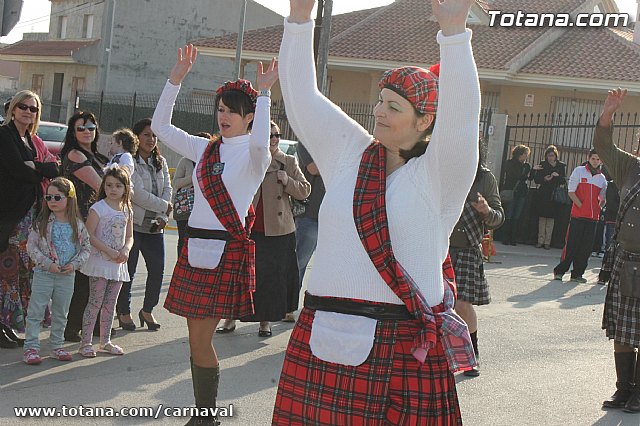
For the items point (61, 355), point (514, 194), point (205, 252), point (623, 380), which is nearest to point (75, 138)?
point (61, 355)

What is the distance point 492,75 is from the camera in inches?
1102

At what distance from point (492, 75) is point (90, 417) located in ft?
77.4

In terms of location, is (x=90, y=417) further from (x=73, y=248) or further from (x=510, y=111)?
(x=510, y=111)

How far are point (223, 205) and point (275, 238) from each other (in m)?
2.82

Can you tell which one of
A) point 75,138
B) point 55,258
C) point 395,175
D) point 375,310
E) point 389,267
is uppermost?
point 395,175

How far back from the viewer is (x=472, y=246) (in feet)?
25.1

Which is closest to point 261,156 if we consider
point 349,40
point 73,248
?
point 73,248

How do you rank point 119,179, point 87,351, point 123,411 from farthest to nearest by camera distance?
1. point 119,179
2. point 87,351
3. point 123,411

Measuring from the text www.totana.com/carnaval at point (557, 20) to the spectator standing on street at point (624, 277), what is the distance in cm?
2574

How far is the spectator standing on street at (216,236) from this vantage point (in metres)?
5.46

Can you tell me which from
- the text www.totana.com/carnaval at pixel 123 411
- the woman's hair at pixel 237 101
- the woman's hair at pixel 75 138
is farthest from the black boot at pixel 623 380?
the woman's hair at pixel 75 138

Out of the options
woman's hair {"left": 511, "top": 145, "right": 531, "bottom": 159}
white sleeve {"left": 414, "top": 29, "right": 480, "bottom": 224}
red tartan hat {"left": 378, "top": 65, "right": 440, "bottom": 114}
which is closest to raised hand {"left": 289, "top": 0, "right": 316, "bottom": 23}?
red tartan hat {"left": 378, "top": 65, "right": 440, "bottom": 114}

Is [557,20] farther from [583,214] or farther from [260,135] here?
[260,135]

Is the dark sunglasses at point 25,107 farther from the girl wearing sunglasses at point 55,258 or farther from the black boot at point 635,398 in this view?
the black boot at point 635,398
